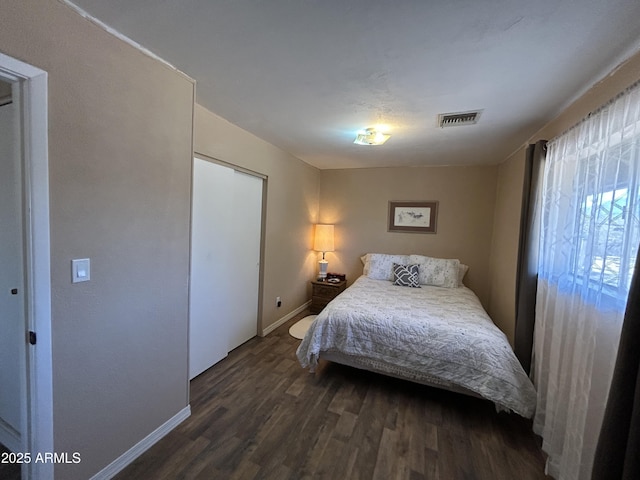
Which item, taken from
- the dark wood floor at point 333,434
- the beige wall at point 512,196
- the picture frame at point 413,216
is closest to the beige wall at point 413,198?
the picture frame at point 413,216

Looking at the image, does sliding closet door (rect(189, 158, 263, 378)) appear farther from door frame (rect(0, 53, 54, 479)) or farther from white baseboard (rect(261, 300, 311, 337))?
door frame (rect(0, 53, 54, 479))

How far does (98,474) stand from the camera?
55.8 inches

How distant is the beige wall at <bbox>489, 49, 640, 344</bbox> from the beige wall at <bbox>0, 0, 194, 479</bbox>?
246cm

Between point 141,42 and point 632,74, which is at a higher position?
point 141,42

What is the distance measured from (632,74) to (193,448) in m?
3.13

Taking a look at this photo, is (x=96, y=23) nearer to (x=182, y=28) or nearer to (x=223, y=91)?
(x=182, y=28)

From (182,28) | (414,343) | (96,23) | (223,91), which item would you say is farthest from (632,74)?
(96,23)

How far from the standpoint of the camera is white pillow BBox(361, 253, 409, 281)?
3.97 meters

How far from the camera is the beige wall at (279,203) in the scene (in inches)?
96.8

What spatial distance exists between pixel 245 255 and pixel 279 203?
2.82ft

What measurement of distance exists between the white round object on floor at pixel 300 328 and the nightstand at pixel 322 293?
0.23 metres

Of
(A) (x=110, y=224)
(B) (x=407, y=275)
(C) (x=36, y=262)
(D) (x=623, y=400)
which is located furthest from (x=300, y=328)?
(D) (x=623, y=400)

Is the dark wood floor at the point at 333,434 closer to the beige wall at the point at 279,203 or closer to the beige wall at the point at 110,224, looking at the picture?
the beige wall at the point at 110,224

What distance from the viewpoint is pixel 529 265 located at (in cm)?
212
